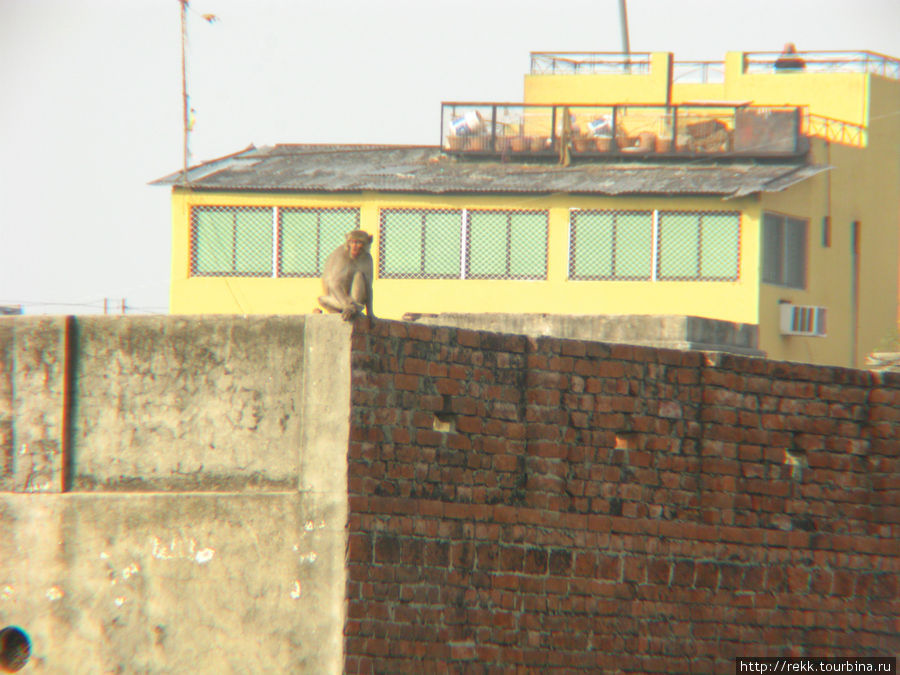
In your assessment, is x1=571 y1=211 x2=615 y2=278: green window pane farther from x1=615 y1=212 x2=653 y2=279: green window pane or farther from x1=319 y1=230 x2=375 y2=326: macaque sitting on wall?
x1=319 y1=230 x2=375 y2=326: macaque sitting on wall

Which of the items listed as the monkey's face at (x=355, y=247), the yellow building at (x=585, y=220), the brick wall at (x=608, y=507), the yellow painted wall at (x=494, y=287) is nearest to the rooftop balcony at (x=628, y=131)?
the yellow building at (x=585, y=220)

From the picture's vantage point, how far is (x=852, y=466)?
927cm

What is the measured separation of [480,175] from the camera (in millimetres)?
24047

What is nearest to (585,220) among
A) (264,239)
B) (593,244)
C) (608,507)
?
(593,244)

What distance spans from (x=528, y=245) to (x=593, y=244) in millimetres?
1149

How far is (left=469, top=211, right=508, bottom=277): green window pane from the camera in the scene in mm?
23125

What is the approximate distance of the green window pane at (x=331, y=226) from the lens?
→ 23531mm

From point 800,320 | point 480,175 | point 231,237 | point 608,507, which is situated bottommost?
point 608,507

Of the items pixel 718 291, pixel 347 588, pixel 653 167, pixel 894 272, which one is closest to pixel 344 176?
pixel 653 167

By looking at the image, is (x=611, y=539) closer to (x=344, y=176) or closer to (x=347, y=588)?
(x=347, y=588)

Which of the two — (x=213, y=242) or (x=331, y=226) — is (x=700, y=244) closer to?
(x=331, y=226)

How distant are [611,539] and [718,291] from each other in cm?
1496

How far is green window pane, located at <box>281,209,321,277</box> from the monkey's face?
15.6 meters

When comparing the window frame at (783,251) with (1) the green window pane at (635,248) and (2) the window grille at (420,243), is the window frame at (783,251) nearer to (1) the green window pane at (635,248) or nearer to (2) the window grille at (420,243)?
(1) the green window pane at (635,248)
